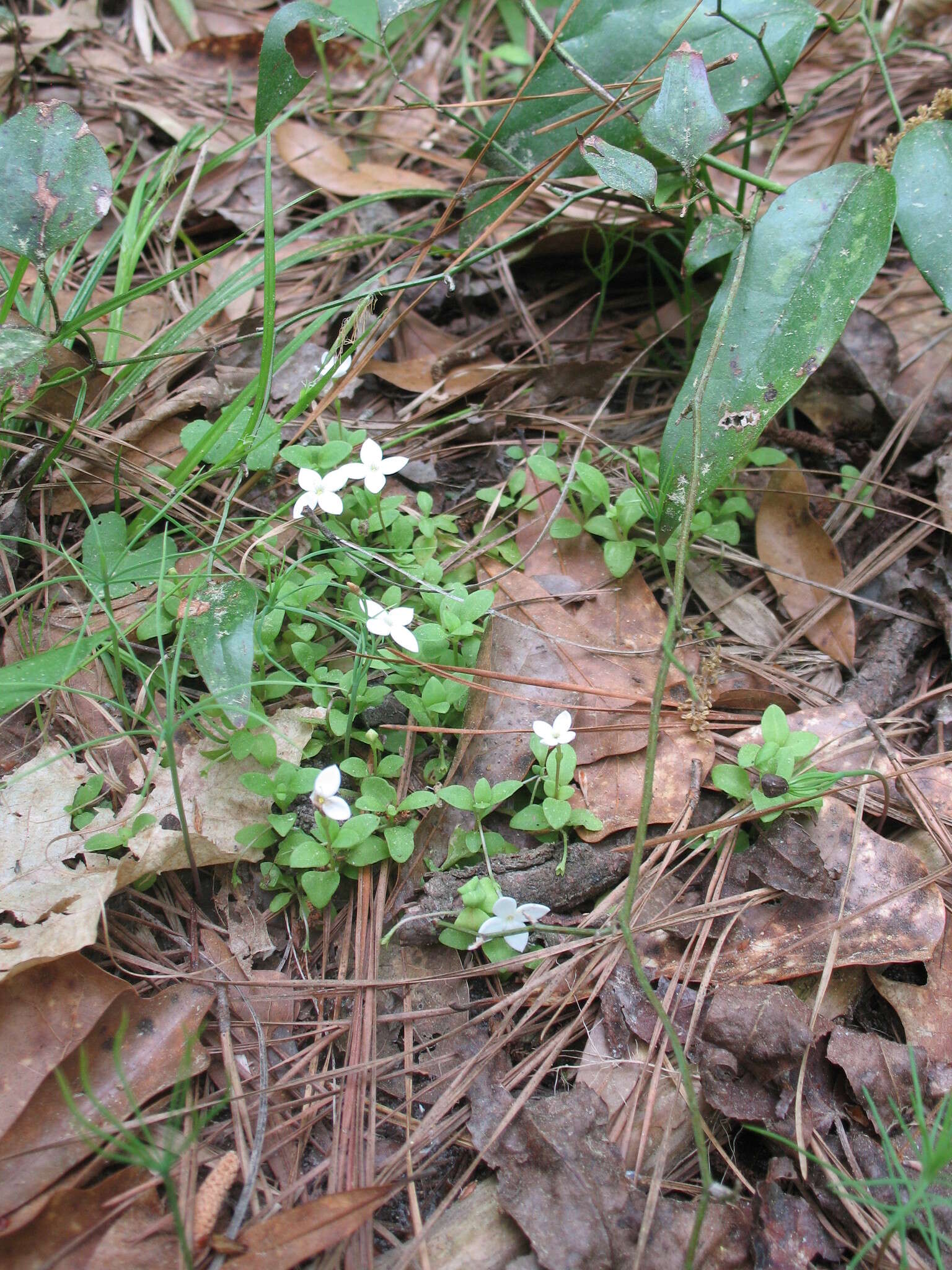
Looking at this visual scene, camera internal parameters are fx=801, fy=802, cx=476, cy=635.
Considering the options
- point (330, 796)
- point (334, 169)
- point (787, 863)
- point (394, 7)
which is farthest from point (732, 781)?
point (334, 169)

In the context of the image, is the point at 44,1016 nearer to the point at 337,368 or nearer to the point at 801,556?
the point at 337,368

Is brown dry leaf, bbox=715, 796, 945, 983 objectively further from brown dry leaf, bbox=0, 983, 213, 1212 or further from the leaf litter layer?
brown dry leaf, bbox=0, 983, 213, 1212

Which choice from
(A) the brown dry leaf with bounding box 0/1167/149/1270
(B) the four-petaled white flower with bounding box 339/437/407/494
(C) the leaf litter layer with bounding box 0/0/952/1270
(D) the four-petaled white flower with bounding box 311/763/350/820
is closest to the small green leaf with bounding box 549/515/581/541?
(C) the leaf litter layer with bounding box 0/0/952/1270

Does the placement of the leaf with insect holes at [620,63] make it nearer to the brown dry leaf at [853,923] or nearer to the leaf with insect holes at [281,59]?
the leaf with insect holes at [281,59]

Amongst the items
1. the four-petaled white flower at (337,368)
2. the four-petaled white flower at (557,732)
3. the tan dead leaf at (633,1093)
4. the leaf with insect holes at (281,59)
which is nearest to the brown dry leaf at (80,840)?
the four-petaled white flower at (557,732)

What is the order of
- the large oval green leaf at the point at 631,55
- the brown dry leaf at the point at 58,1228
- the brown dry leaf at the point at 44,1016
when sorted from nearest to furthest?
the brown dry leaf at the point at 58,1228 → the brown dry leaf at the point at 44,1016 → the large oval green leaf at the point at 631,55

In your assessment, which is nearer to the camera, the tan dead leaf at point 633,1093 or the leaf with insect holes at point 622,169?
the tan dead leaf at point 633,1093
